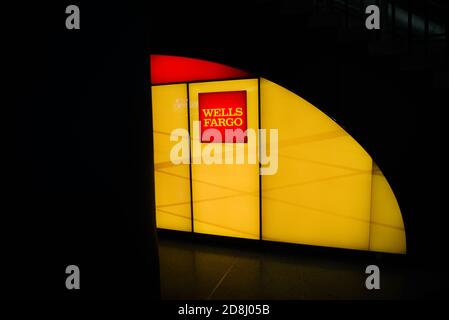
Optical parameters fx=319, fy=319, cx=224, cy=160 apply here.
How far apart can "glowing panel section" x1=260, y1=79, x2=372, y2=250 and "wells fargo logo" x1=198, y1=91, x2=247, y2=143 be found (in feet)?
1.30

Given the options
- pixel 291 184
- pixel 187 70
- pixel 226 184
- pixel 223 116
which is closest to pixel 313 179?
pixel 291 184

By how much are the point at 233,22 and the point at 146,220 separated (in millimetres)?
3265

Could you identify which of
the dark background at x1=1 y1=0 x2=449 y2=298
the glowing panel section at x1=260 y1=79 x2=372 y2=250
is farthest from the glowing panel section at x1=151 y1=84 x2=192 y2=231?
the dark background at x1=1 y1=0 x2=449 y2=298

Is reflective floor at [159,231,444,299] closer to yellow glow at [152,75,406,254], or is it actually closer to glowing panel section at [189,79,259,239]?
yellow glow at [152,75,406,254]

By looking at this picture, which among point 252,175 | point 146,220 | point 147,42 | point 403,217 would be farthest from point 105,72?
point 403,217

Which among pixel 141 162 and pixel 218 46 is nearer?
pixel 141 162

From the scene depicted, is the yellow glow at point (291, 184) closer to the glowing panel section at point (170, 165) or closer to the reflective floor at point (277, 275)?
the glowing panel section at point (170, 165)

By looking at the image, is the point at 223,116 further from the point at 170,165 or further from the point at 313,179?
the point at 313,179

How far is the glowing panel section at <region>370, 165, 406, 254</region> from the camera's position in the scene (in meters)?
4.85

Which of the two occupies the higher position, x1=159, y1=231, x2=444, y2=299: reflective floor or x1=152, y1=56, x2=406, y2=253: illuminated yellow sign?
x1=152, y1=56, x2=406, y2=253: illuminated yellow sign

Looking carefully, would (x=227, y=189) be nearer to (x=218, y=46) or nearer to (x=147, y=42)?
(x=218, y=46)

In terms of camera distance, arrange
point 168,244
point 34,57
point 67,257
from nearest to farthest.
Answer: point 34,57, point 67,257, point 168,244

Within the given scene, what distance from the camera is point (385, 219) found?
4.90 meters

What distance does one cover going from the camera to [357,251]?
509 centimetres
